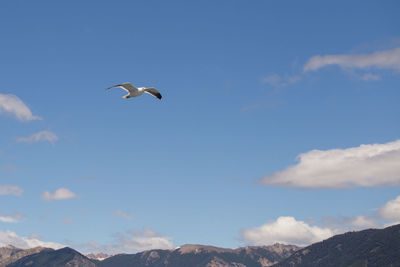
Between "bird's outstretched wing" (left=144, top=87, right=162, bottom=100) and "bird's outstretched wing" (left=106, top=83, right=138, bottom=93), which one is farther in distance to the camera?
"bird's outstretched wing" (left=144, top=87, right=162, bottom=100)

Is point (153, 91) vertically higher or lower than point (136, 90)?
higher

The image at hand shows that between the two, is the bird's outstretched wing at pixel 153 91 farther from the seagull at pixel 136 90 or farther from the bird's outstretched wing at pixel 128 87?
the bird's outstretched wing at pixel 128 87

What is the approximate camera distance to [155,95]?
58.3 metres

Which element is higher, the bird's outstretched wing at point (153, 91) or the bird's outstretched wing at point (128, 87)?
the bird's outstretched wing at point (153, 91)

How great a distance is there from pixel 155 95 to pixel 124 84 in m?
6.20

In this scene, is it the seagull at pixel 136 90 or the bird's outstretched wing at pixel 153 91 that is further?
the bird's outstretched wing at pixel 153 91

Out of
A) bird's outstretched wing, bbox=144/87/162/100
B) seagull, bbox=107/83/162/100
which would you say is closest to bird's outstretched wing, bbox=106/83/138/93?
seagull, bbox=107/83/162/100

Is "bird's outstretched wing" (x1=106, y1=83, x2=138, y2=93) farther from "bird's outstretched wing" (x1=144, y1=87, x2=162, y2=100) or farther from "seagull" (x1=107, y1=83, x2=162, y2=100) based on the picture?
"bird's outstretched wing" (x1=144, y1=87, x2=162, y2=100)

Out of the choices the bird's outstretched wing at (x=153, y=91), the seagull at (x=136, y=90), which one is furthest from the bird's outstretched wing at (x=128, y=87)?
the bird's outstretched wing at (x=153, y=91)

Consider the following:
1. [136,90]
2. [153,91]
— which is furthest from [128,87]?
[153,91]

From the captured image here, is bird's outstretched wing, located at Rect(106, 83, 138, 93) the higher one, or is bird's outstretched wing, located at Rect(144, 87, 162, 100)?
bird's outstretched wing, located at Rect(144, 87, 162, 100)

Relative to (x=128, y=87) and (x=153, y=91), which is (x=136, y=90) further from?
(x=153, y=91)

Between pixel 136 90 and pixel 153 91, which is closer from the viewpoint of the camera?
pixel 136 90

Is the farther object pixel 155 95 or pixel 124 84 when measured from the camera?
pixel 155 95
